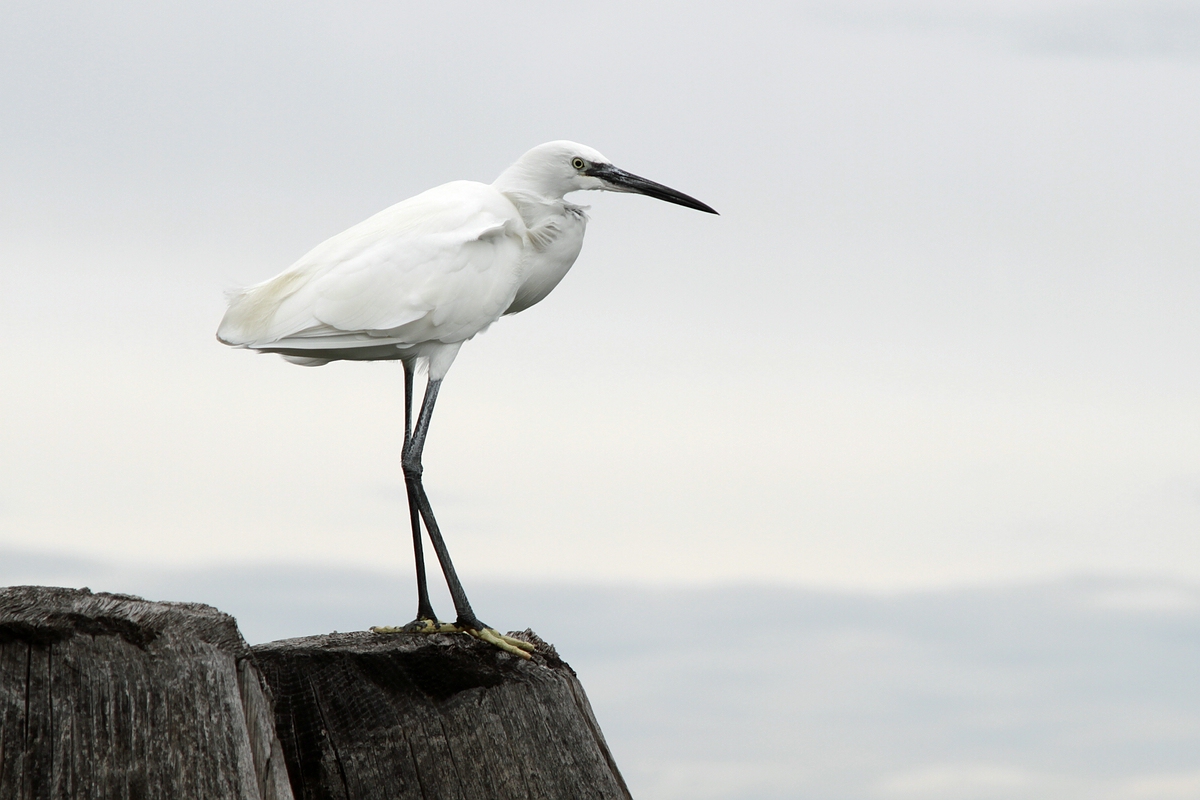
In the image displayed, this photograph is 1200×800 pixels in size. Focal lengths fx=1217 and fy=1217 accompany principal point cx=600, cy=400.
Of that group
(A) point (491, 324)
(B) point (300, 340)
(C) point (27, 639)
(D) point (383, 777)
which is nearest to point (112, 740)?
(C) point (27, 639)

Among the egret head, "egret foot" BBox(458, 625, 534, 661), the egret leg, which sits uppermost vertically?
the egret head

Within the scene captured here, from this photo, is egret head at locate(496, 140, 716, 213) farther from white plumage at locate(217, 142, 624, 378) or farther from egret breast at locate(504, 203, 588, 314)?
egret breast at locate(504, 203, 588, 314)

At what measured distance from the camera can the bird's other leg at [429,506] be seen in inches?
215

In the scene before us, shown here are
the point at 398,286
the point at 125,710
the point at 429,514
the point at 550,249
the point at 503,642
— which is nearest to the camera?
the point at 125,710

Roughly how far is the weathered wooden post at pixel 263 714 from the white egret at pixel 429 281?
81cm

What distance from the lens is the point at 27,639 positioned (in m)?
3.04

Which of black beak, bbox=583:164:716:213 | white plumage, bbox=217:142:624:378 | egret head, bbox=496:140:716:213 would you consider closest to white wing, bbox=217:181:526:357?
white plumage, bbox=217:142:624:378

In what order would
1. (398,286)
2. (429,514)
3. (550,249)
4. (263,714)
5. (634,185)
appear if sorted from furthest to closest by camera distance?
(634,185)
(550,249)
(429,514)
(398,286)
(263,714)

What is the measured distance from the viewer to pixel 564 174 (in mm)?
5844

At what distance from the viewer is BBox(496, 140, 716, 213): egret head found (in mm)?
5824

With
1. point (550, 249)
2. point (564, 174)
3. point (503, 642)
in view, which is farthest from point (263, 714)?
point (564, 174)

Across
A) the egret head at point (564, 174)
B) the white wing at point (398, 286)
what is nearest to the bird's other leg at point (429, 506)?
the white wing at point (398, 286)

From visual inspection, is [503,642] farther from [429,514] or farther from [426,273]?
[426,273]

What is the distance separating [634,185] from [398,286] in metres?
1.33
